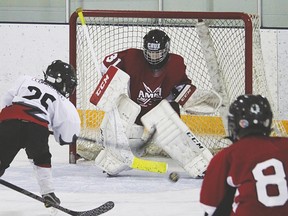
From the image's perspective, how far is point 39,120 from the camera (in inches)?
127

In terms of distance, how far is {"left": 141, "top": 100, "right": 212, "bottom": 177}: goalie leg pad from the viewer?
424 cm

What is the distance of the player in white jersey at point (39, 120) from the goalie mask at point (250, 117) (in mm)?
1204

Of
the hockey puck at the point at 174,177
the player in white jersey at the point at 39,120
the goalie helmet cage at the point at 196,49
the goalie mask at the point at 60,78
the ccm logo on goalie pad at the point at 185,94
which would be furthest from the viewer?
the goalie helmet cage at the point at 196,49

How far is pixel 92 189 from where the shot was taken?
156 inches

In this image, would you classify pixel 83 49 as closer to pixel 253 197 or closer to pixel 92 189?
pixel 92 189

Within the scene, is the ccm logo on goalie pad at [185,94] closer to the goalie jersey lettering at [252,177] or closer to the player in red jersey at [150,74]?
the player in red jersey at [150,74]

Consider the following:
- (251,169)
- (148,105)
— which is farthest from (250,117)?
(148,105)

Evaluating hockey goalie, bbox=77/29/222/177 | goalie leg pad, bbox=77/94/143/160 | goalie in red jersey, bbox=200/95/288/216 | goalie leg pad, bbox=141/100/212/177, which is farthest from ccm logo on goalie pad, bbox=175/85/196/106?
goalie in red jersey, bbox=200/95/288/216

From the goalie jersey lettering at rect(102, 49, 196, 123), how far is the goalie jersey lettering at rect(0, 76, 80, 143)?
1102 mm

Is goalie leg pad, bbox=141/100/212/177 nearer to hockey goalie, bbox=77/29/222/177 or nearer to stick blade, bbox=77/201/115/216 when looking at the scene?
hockey goalie, bbox=77/29/222/177

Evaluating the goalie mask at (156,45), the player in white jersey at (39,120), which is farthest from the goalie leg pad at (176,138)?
the player in white jersey at (39,120)

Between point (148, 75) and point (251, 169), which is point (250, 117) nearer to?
point (251, 169)

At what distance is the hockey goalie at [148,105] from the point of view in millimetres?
4219

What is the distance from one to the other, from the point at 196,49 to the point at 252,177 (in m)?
3.26
